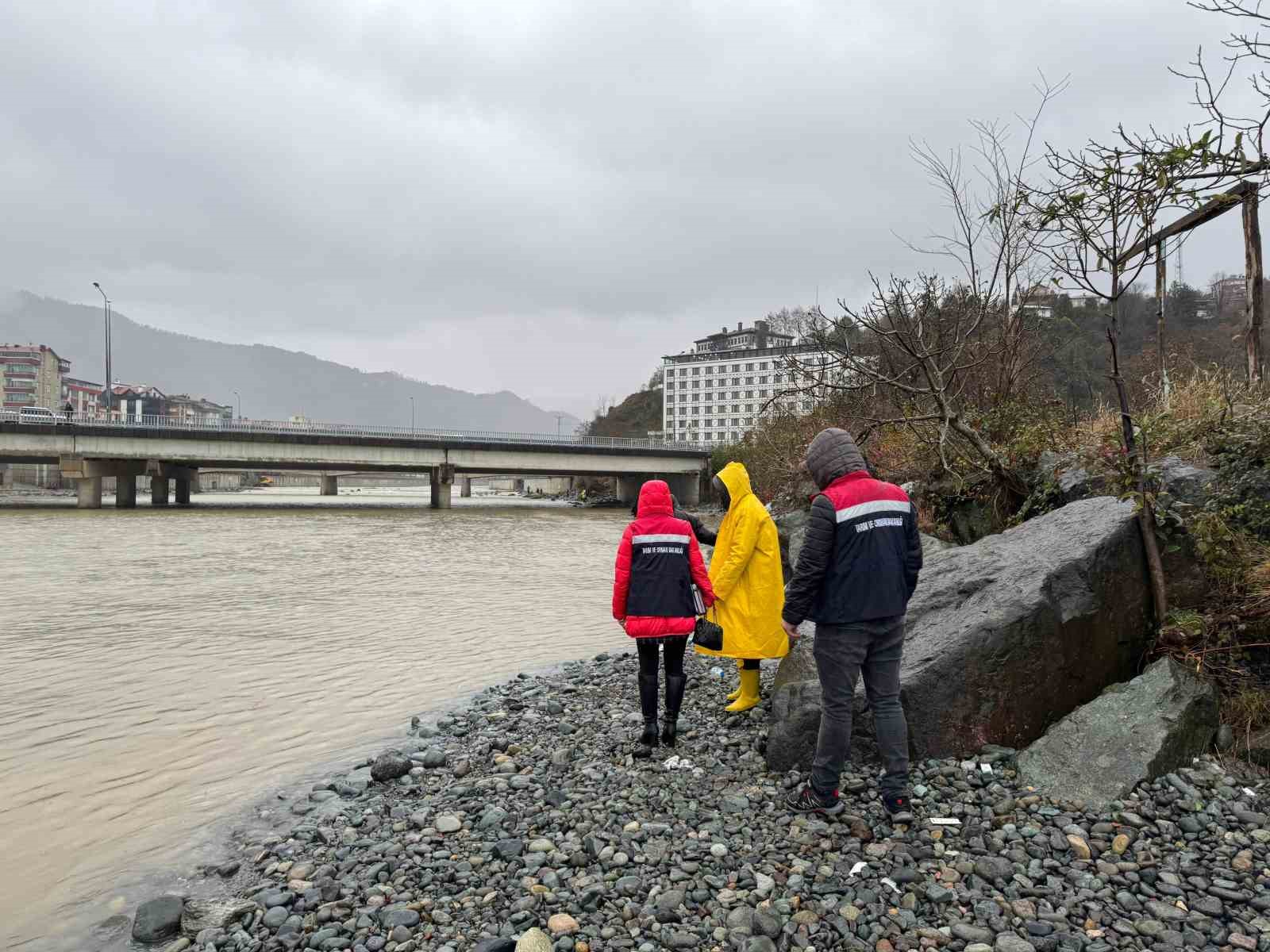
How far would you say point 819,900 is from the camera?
3.55 m

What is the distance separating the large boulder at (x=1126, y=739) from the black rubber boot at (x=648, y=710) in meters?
2.48

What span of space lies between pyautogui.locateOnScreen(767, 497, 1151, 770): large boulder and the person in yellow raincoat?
72cm

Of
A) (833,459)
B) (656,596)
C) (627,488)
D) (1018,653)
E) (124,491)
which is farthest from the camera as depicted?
(627,488)

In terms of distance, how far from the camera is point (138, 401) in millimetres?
146000

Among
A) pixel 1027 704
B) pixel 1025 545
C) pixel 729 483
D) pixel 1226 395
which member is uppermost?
pixel 1226 395

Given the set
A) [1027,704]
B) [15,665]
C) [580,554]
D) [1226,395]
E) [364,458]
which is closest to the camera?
[1027,704]

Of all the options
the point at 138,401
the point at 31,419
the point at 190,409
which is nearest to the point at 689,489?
the point at 31,419

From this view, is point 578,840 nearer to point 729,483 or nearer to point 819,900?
point 819,900

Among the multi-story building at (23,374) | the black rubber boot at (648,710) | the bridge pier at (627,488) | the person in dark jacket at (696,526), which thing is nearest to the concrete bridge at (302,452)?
the bridge pier at (627,488)

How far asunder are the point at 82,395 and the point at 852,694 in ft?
610

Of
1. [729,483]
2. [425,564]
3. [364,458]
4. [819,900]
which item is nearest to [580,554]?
[425,564]

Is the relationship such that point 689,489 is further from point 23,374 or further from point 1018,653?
point 23,374

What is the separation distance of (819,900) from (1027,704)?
213 cm

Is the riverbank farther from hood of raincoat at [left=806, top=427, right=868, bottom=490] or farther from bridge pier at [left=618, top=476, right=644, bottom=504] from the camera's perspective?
bridge pier at [left=618, top=476, right=644, bottom=504]
